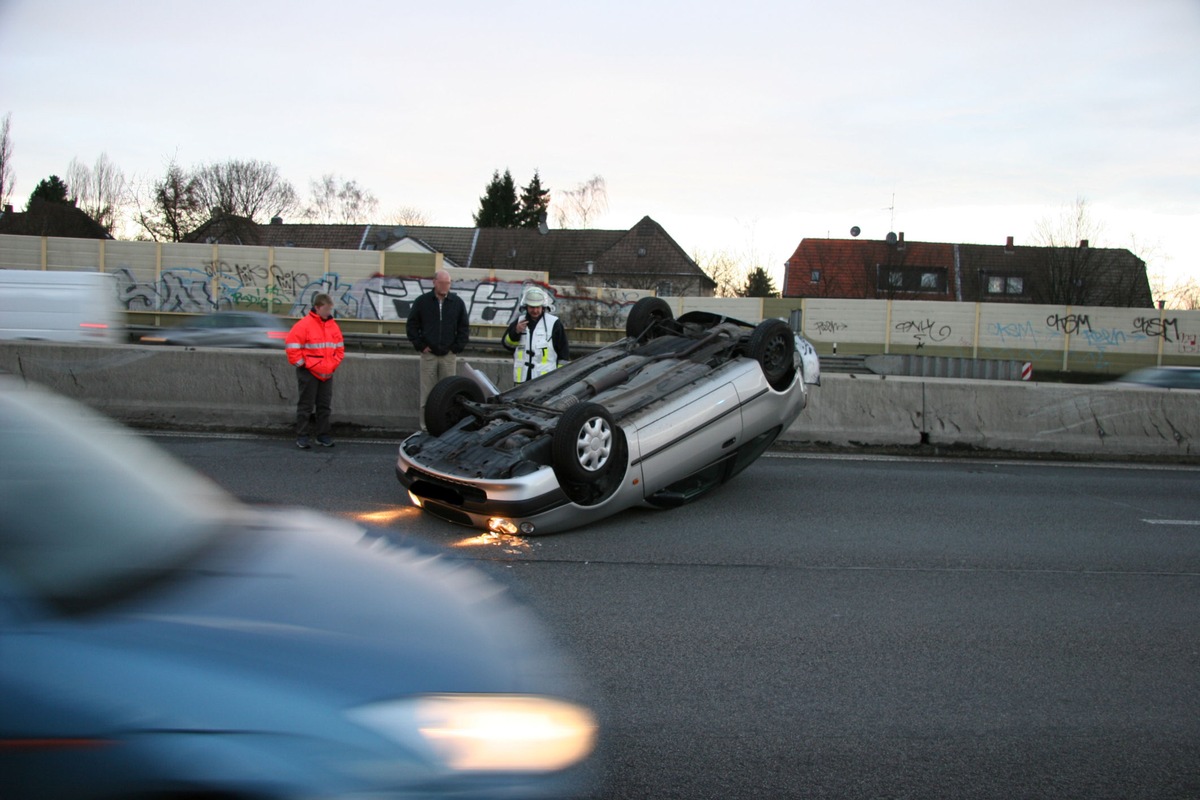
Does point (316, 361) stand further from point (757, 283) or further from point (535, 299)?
point (757, 283)

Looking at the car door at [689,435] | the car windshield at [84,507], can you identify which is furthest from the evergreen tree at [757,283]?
the car windshield at [84,507]

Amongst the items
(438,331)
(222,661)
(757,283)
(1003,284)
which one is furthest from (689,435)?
(1003,284)

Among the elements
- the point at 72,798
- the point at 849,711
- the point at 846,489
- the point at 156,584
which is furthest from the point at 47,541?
the point at 846,489

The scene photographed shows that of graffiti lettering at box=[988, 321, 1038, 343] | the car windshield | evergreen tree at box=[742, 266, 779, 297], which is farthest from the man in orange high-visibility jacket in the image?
evergreen tree at box=[742, 266, 779, 297]

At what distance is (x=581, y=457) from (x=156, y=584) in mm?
3952

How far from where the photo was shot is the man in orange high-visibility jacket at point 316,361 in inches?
367

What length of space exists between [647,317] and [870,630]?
415 centimetres

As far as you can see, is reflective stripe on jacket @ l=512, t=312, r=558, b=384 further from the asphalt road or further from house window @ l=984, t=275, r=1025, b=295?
house window @ l=984, t=275, r=1025, b=295

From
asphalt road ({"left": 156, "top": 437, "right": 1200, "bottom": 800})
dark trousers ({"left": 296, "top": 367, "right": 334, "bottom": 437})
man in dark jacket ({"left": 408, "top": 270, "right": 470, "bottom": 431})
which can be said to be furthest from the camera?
man in dark jacket ({"left": 408, "top": 270, "right": 470, "bottom": 431})

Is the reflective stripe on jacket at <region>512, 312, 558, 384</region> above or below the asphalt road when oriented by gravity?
above

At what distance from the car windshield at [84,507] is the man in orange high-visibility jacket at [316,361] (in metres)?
6.27

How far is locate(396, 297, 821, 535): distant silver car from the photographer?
624cm

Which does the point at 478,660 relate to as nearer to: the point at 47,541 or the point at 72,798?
the point at 72,798

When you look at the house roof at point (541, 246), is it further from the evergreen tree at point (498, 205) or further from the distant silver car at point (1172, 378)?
the distant silver car at point (1172, 378)
